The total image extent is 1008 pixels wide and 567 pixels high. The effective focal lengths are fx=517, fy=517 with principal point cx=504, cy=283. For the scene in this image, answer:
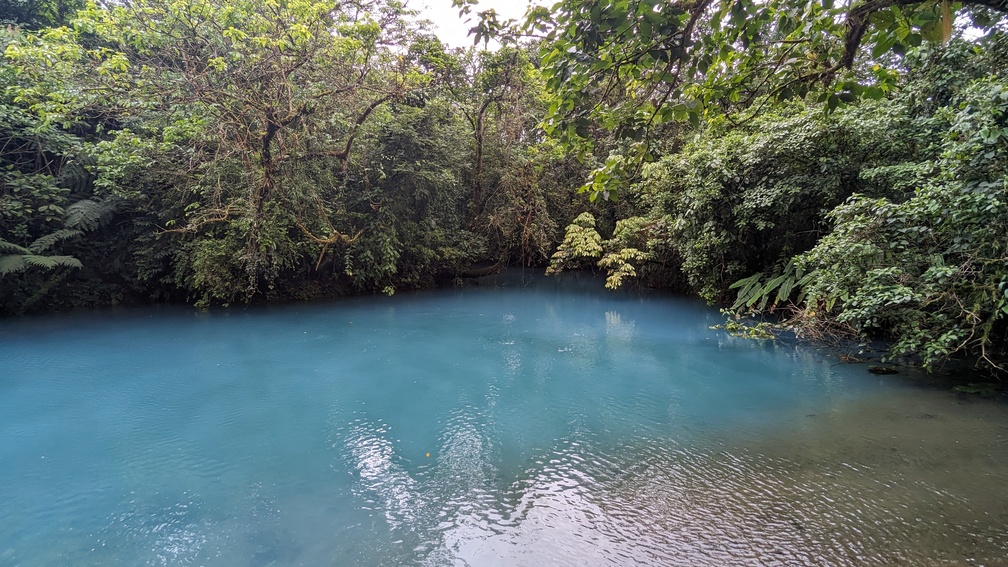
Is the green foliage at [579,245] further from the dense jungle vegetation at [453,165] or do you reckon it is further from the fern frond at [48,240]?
the fern frond at [48,240]

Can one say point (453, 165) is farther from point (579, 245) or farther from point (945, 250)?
point (945, 250)

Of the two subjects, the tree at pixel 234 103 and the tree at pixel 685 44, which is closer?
the tree at pixel 685 44

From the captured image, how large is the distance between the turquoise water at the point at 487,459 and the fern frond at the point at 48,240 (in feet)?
7.83

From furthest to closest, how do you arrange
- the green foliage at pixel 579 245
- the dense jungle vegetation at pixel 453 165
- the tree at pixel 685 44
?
the green foliage at pixel 579 245
the dense jungle vegetation at pixel 453 165
the tree at pixel 685 44

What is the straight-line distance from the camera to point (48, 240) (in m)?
9.21

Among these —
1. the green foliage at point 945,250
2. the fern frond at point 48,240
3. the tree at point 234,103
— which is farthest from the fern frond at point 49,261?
the green foliage at point 945,250

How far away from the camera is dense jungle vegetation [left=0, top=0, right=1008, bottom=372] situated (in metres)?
4.38

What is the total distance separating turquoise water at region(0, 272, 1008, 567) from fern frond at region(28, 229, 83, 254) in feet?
7.83

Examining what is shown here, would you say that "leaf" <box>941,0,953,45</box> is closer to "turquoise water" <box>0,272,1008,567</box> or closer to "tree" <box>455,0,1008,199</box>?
"tree" <box>455,0,1008,199</box>

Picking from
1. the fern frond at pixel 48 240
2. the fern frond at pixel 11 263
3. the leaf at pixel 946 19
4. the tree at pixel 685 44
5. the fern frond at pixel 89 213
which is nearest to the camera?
the leaf at pixel 946 19

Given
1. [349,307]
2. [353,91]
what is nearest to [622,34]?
[353,91]

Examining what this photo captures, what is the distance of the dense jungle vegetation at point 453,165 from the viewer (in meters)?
4.38

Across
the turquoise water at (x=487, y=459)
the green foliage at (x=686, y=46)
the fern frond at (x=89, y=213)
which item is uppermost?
the green foliage at (x=686, y=46)

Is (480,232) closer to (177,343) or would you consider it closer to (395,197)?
(395,197)
